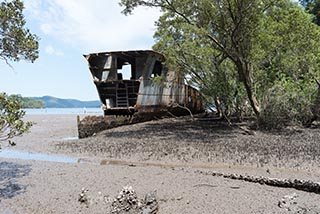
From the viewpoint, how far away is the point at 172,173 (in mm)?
6918

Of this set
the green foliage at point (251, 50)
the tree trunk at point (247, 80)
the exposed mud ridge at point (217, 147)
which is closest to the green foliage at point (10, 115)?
the exposed mud ridge at point (217, 147)

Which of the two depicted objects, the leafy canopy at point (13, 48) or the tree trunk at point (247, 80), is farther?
the tree trunk at point (247, 80)

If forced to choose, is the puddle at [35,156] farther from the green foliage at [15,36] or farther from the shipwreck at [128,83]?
the shipwreck at [128,83]

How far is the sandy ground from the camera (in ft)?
16.5

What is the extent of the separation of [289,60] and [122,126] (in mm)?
8939

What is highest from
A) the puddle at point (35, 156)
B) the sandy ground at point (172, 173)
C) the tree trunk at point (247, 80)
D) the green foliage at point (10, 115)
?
the tree trunk at point (247, 80)

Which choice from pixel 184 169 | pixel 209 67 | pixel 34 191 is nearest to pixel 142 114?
pixel 209 67

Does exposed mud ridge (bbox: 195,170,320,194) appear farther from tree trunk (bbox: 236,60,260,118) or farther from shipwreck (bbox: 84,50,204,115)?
shipwreck (bbox: 84,50,204,115)

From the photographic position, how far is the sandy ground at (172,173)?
16.5 ft

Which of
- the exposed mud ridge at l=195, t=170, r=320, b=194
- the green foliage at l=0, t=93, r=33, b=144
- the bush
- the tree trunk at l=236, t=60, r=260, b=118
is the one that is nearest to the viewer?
the green foliage at l=0, t=93, r=33, b=144

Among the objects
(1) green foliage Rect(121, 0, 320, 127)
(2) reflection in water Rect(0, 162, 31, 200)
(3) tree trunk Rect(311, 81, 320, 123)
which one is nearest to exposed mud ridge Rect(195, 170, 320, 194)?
(2) reflection in water Rect(0, 162, 31, 200)

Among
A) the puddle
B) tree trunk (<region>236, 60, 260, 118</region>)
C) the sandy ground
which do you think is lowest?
the puddle

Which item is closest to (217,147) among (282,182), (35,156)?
(282,182)

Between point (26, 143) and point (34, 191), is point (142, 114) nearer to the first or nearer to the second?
point (26, 143)
